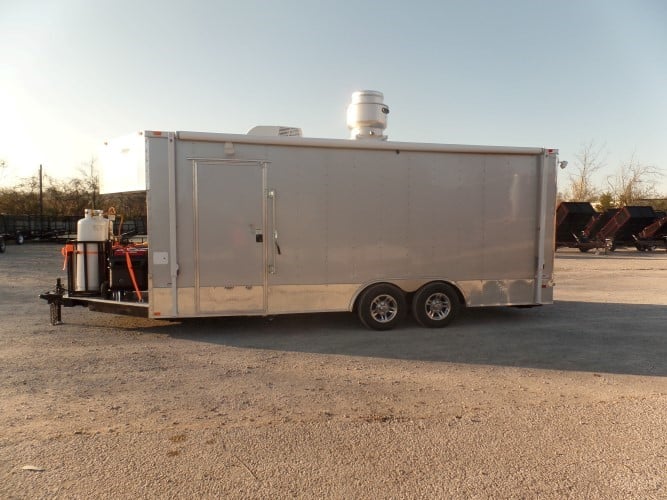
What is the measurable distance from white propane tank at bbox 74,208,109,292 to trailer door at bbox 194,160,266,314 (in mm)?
1871

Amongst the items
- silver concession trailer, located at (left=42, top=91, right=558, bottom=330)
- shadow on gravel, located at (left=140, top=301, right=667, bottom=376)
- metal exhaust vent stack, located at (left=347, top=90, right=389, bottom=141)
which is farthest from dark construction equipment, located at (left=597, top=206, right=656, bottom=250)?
metal exhaust vent stack, located at (left=347, top=90, right=389, bottom=141)

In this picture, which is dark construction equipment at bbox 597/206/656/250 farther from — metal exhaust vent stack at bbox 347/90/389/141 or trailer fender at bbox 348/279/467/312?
metal exhaust vent stack at bbox 347/90/389/141

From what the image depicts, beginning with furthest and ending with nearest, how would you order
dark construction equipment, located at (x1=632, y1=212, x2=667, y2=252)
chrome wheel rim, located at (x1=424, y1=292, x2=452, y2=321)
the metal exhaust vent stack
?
dark construction equipment, located at (x1=632, y1=212, x2=667, y2=252), the metal exhaust vent stack, chrome wheel rim, located at (x1=424, y1=292, x2=452, y2=321)

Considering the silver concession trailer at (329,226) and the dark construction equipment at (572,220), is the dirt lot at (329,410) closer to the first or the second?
the silver concession trailer at (329,226)

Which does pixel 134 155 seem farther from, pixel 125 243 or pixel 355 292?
pixel 355 292

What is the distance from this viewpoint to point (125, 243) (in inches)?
305

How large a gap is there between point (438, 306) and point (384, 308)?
885 millimetres

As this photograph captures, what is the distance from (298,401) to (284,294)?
2512 millimetres

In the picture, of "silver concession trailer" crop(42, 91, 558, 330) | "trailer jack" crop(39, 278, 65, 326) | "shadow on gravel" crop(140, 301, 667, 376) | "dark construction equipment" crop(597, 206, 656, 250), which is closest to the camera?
"shadow on gravel" crop(140, 301, 667, 376)

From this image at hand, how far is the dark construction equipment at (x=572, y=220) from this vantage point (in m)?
25.1

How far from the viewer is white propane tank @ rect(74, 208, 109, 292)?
704 centimetres

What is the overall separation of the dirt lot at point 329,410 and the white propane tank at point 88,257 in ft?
2.29

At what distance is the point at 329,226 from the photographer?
6812 mm

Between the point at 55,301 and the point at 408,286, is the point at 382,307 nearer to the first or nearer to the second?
the point at 408,286
